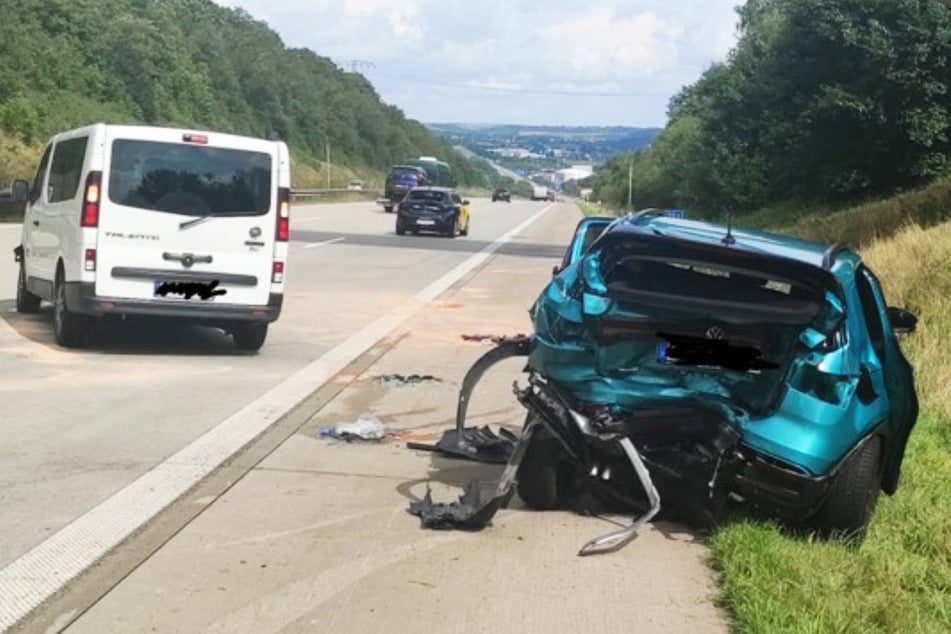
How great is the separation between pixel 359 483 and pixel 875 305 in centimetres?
293

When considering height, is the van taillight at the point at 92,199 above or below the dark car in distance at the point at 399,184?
above

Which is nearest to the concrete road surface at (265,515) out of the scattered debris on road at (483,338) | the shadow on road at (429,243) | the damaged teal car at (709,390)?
the damaged teal car at (709,390)

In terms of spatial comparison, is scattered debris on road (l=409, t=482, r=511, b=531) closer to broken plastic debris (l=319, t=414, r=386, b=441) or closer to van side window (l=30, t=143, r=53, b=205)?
broken plastic debris (l=319, t=414, r=386, b=441)

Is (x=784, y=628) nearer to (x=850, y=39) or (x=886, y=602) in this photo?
(x=886, y=602)

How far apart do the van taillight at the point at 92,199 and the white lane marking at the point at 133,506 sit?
7.37ft

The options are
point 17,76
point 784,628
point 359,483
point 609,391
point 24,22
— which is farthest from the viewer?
point 24,22

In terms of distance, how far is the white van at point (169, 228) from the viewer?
38.2ft

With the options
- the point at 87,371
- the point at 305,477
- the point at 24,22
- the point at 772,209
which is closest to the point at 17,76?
the point at 24,22

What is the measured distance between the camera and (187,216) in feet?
39.0

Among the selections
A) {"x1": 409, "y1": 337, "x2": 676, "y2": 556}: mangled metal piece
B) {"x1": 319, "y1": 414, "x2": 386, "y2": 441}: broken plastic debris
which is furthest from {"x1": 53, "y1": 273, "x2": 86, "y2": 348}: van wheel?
{"x1": 409, "y1": 337, "x2": 676, "y2": 556}: mangled metal piece

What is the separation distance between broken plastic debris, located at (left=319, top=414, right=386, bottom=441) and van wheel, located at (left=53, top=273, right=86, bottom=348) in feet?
13.3

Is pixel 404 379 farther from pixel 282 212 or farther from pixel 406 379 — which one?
pixel 282 212

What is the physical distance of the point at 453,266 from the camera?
85.0 ft

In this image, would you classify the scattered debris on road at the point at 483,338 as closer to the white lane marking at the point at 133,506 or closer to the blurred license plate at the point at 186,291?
the white lane marking at the point at 133,506
